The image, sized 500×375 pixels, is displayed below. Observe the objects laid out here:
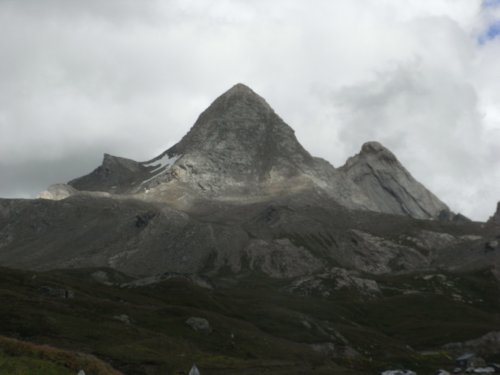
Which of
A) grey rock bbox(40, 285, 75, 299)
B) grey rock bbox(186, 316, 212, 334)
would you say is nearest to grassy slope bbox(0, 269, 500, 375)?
grey rock bbox(186, 316, 212, 334)

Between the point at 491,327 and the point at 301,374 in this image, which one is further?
the point at 491,327

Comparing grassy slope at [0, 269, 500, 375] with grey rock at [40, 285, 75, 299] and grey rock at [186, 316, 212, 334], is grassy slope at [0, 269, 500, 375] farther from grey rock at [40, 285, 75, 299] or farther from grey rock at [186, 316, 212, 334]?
grey rock at [40, 285, 75, 299]

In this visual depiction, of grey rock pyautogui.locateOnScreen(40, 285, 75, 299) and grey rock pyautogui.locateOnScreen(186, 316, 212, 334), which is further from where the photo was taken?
grey rock pyautogui.locateOnScreen(40, 285, 75, 299)

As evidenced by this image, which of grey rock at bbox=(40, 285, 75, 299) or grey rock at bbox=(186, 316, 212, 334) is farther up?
grey rock at bbox=(40, 285, 75, 299)

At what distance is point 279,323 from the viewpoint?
165625 mm

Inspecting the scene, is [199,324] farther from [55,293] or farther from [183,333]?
[55,293]

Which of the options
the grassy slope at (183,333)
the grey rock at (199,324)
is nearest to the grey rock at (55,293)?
the grassy slope at (183,333)

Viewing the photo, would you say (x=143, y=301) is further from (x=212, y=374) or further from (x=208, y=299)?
(x=212, y=374)

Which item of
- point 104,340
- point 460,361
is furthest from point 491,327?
point 104,340

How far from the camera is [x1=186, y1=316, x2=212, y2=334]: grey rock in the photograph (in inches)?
4732

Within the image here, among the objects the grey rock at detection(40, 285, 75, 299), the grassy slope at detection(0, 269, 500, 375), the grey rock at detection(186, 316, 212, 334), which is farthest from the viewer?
the grey rock at detection(40, 285, 75, 299)

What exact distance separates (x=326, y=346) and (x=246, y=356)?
47784 mm

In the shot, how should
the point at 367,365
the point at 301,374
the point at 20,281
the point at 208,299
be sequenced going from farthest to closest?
1. the point at 208,299
2. the point at 20,281
3. the point at 367,365
4. the point at 301,374

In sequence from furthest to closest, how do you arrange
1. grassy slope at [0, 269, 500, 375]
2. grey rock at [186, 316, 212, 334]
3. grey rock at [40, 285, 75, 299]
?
grey rock at [40, 285, 75, 299] → grey rock at [186, 316, 212, 334] → grassy slope at [0, 269, 500, 375]
